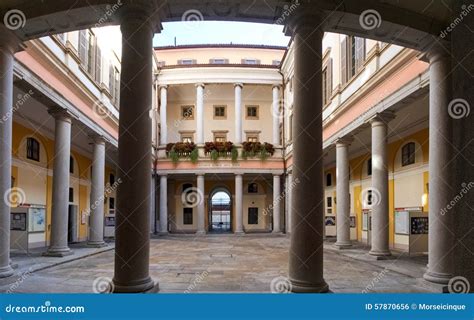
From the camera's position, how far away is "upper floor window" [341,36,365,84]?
15.5 metres

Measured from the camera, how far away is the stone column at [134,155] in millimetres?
6039

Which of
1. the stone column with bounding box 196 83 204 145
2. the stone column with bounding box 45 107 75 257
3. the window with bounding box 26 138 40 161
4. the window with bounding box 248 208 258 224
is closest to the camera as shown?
the stone column with bounding box 45 107 75 257

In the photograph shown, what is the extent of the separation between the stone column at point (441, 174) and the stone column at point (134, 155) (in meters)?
5.54

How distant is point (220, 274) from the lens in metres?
9.91

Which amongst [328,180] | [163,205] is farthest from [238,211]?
[328,180]

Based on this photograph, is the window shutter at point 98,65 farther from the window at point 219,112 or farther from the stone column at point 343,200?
the window at point 219,112

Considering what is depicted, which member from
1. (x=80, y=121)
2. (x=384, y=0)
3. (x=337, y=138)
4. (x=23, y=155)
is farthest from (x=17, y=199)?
(x=384, y=0)

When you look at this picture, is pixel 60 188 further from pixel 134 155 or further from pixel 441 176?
pixel 441 176

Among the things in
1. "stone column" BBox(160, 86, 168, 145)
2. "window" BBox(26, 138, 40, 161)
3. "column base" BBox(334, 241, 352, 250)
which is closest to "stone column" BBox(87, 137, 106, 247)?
"window" BBox(26, 138, 40, 161)

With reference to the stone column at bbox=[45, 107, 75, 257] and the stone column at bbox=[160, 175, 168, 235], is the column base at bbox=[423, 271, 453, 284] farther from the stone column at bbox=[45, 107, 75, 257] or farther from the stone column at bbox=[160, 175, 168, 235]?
the stone column at bbox=[160, 175, 168, 235]

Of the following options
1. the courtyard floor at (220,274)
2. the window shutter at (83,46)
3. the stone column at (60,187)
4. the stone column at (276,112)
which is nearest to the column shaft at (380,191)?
the courtyard floor at (220,274)

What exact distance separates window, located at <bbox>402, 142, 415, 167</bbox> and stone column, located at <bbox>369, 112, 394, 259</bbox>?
4.32 meters

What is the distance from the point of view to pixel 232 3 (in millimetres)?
6922

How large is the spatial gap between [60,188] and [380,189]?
10.5 metres
